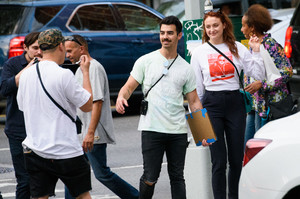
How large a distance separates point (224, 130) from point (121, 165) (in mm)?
2980

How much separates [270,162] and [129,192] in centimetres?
267

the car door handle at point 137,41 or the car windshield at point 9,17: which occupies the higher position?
the car windshield at point 9,17

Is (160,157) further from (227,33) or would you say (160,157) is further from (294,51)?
(294,51)

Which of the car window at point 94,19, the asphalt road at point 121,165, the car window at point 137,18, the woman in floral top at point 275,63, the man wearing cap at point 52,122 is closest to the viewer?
the man wearing cap at point 52,122

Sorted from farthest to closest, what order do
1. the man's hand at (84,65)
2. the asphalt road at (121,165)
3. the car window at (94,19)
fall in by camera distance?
the car window at (94,19)
the asphalt road at (121,165)
the man's hand at (84,65)

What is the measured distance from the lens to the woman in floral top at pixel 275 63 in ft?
25.1

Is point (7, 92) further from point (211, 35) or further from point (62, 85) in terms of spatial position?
point (211, 35)

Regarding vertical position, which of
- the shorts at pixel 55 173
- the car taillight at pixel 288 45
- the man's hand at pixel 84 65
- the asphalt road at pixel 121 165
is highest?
the man's hand at pixel 84 65

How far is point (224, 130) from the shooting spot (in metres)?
7.28

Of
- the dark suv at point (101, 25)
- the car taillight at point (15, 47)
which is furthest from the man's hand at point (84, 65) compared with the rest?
the dark suv at point (101, 25)

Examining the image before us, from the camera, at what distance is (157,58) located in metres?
6.55

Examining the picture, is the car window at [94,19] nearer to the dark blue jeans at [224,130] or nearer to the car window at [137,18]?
the car window at [137,18]

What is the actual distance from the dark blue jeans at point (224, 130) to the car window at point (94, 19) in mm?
6528

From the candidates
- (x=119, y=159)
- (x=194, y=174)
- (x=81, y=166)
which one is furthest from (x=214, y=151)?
(x=119, y=159)
